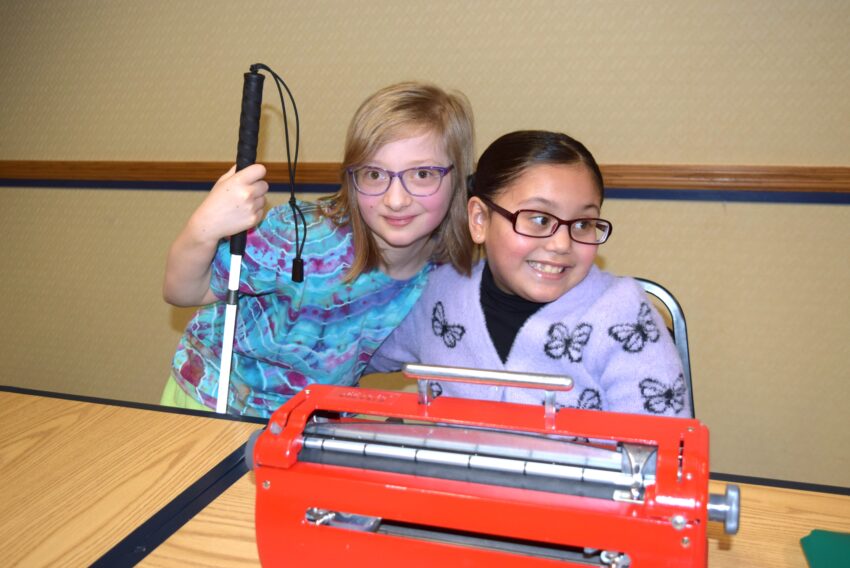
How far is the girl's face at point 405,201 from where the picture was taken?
1.46m

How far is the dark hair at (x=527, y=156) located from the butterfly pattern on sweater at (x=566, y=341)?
25 cm

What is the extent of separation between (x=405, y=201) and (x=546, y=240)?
305mm

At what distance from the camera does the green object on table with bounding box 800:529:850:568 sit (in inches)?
33.8

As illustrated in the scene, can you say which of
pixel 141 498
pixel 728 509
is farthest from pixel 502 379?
pixel 141 498

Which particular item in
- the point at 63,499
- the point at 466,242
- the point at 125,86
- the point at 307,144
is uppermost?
the point at 125,86

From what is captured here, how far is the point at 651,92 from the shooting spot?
221 cm

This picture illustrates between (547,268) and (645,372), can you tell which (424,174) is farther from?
(645,372)

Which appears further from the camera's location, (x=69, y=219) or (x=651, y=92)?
(x=69, y=219)

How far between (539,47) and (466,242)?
0.99m

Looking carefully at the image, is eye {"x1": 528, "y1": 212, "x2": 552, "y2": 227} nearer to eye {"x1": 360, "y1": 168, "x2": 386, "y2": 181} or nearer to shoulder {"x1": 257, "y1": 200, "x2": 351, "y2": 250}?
eye {"x1": 360, "y1": 168, "x2": 386, "y2": 181}

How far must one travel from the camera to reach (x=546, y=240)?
1.31 metres

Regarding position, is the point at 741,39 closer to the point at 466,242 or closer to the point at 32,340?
the point at 466,242

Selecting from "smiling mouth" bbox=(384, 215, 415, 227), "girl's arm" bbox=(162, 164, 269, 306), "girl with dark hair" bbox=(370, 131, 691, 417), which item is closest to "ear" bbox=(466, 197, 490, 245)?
"girl with dark hair" bbox=(370, 131, 691, 417)

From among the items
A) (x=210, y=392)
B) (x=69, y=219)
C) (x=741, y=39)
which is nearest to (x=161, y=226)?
(x=69, y=219)
